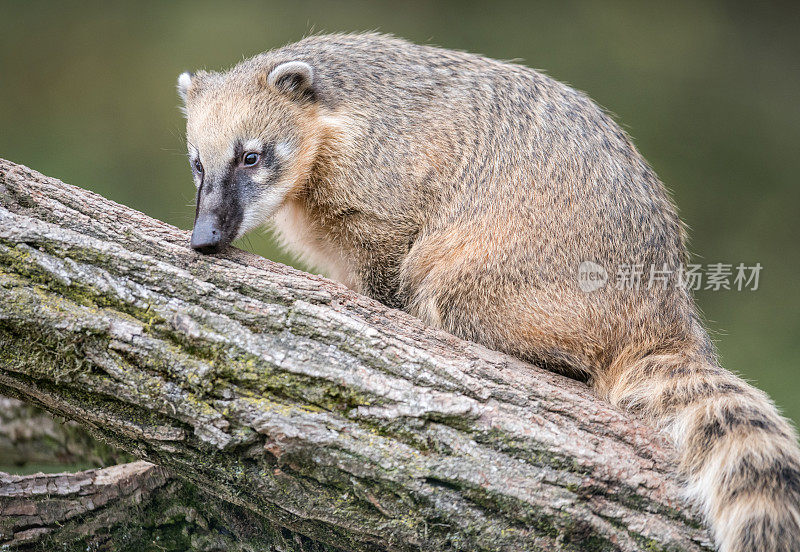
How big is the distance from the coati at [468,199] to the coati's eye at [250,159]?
0.03ft

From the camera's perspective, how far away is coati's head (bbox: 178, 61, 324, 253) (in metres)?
4.35

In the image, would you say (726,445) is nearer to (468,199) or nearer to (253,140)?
(468,199)

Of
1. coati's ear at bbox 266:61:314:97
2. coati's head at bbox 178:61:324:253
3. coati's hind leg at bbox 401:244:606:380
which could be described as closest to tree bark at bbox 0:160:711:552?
coati's hind leg at bbox 401:244:606:380

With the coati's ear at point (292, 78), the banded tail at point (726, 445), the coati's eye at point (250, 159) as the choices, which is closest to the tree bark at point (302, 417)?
the banded tail at point (726, 445)

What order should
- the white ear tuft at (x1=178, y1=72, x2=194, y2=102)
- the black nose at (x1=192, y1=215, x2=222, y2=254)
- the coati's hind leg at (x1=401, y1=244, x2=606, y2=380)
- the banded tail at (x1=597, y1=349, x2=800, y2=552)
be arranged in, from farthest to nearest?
the white ear tuft at (x1=178, y1=72, x2=194, y2=102) → the coati's hind leg at (x1=401, y1=244, x2=606, y2=380) → the black nose at (x1=192, y1=215, x2=222, y2=254) → the banded tail at (x1=597, y1=349, x2=800, y2=552)

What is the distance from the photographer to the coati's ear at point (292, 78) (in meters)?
4.57

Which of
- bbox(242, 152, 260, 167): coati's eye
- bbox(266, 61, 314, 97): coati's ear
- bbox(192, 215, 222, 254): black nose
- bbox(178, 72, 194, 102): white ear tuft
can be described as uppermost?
bbox(266, 61, 314, 97): coati's ear

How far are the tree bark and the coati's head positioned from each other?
106 centimetres

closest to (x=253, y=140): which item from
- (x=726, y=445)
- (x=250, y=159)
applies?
(x=250, y=159)

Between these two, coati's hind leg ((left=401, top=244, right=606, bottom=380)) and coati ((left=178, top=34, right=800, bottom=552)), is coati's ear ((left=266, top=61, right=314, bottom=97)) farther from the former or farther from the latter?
coati's hind leg ((left=401, top=244, right=606, bottom=380))

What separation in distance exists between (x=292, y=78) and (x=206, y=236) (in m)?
1.44

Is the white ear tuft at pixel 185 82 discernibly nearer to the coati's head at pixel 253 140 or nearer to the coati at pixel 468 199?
the coati at pixel 468 199

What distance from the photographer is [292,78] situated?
15.1 ft

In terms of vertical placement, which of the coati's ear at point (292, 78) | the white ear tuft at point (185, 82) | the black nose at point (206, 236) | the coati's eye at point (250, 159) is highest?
the coati's ear at point (292, 78)
